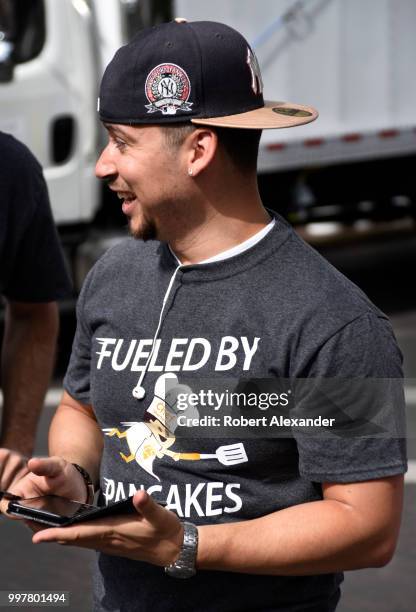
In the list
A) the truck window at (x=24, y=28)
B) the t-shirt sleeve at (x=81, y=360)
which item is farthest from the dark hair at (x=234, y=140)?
the truck window at (x=24, y=28)

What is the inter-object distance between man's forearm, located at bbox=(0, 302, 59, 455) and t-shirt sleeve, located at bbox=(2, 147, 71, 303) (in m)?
0.07

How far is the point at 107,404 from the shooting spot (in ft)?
7.77

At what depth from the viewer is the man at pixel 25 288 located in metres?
3.16

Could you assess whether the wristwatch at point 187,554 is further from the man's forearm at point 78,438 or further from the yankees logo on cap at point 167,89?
the yankees logo on cap at point 167,89

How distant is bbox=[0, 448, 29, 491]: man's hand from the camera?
2.50 meters

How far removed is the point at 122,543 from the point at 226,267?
1.77 ft

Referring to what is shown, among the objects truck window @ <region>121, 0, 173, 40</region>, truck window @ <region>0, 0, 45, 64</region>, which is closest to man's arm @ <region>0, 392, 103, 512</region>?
truck window @ <region>0, 0, 45, 64</region>

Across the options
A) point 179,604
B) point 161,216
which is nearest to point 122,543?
point 179,604

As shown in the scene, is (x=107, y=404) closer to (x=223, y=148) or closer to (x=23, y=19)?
(x=223, y=148)

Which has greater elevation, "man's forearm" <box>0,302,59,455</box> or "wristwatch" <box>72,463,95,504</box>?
"wristwatch" <box>72,463,95,504</box>

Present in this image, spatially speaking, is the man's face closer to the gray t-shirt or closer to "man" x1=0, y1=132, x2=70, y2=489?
the gray t-shirt

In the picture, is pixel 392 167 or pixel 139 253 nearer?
pixel 139 253

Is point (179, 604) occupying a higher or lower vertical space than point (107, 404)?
lower

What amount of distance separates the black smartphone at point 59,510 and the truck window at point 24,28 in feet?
17.2
